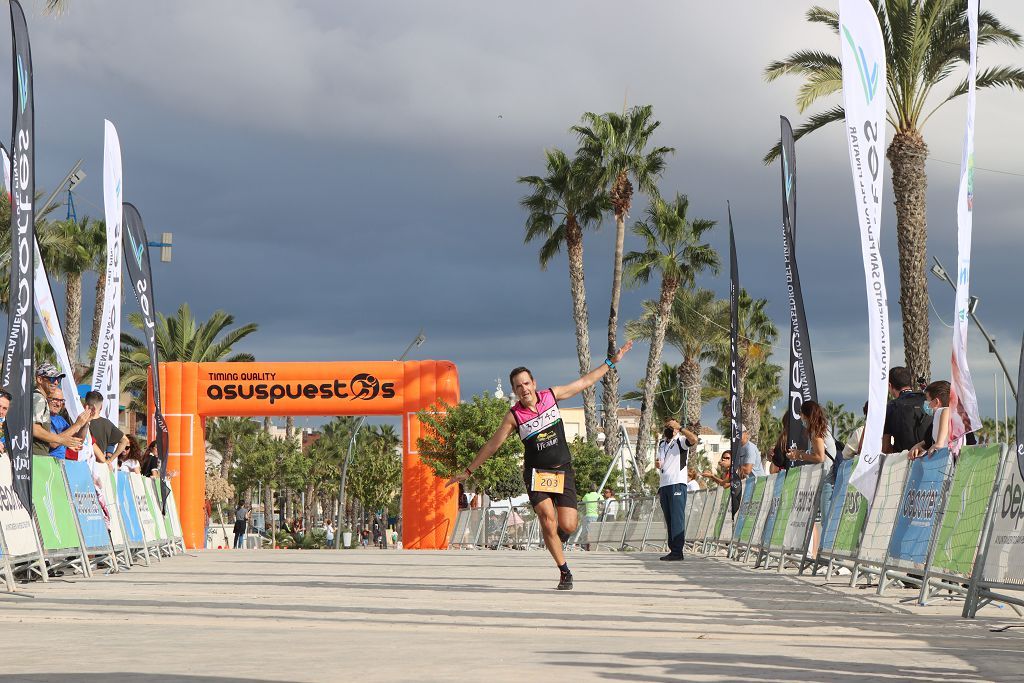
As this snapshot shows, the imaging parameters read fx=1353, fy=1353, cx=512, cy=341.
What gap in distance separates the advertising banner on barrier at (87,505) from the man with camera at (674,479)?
722 centimetres

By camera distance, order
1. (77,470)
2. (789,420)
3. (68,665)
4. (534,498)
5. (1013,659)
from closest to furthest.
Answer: (68,665), (1013,659), (534,498), (77,470), (789,420)

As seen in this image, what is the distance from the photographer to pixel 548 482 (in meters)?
11.1

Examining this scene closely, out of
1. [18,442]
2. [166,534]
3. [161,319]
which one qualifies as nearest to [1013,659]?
[18,442]

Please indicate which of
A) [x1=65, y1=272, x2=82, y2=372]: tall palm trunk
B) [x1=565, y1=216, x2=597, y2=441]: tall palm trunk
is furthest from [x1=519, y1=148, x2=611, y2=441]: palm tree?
[x1=65, y1=272, x2=82, y2=372]: tall palm trunk

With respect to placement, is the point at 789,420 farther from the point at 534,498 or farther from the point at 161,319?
the point at 161,319

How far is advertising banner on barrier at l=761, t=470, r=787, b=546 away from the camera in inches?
601

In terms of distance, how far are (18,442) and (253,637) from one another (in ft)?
14.1

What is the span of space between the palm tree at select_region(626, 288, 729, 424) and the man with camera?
37.0 metres

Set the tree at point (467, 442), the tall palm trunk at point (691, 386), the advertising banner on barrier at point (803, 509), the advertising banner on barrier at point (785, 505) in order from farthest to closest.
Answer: the tall palm trunk at point (691, 386) < the tree at point (467, 442) < the advertising banner on barrier at point (785, 505) < the advertising banner on barrier at point (803, 509)

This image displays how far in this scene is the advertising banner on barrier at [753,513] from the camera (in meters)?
16.6

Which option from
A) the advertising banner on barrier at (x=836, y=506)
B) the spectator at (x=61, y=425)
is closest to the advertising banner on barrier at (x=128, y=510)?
the spectator at (x=61, y=425)

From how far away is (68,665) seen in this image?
17.4ft

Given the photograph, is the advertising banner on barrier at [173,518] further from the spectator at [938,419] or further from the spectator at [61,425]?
the spectator at [938,419]

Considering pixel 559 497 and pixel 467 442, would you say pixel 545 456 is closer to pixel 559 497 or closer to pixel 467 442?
pixel 559 497
